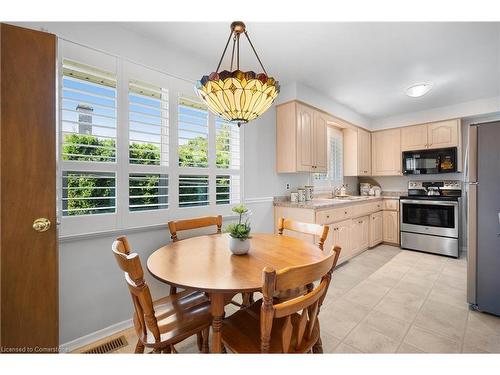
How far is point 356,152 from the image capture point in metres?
4.25

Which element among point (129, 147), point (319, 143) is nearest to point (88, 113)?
point (129, 147)

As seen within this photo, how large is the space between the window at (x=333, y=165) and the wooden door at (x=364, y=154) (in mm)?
321

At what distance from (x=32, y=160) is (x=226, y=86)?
3.64 ft

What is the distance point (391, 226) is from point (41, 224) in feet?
15.4

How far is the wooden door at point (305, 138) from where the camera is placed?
2.96 meters

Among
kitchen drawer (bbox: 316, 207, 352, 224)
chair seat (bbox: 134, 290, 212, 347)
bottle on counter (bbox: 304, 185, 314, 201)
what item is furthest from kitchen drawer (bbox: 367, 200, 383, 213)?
chair seat (bbox: 134, 290, 212, 347)

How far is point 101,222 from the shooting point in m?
1.73

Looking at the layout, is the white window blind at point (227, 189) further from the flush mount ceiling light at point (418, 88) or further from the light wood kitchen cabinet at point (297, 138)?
the flush mount ceiling light at point (418, 88)

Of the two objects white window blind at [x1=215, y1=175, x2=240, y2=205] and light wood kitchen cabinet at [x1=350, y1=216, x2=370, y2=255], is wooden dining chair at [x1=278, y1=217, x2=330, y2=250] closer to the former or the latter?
white window blind at [x1=215, y1=175, x2=240, y2=205]

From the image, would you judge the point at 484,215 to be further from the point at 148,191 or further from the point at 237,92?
the point at 148,191

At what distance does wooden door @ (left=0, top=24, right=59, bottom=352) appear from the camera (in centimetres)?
116

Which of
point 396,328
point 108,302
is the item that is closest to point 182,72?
point 108,302

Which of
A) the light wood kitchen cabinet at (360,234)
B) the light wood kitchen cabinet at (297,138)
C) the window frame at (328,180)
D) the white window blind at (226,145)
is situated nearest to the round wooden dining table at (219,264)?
the white window blind at (226,145)
